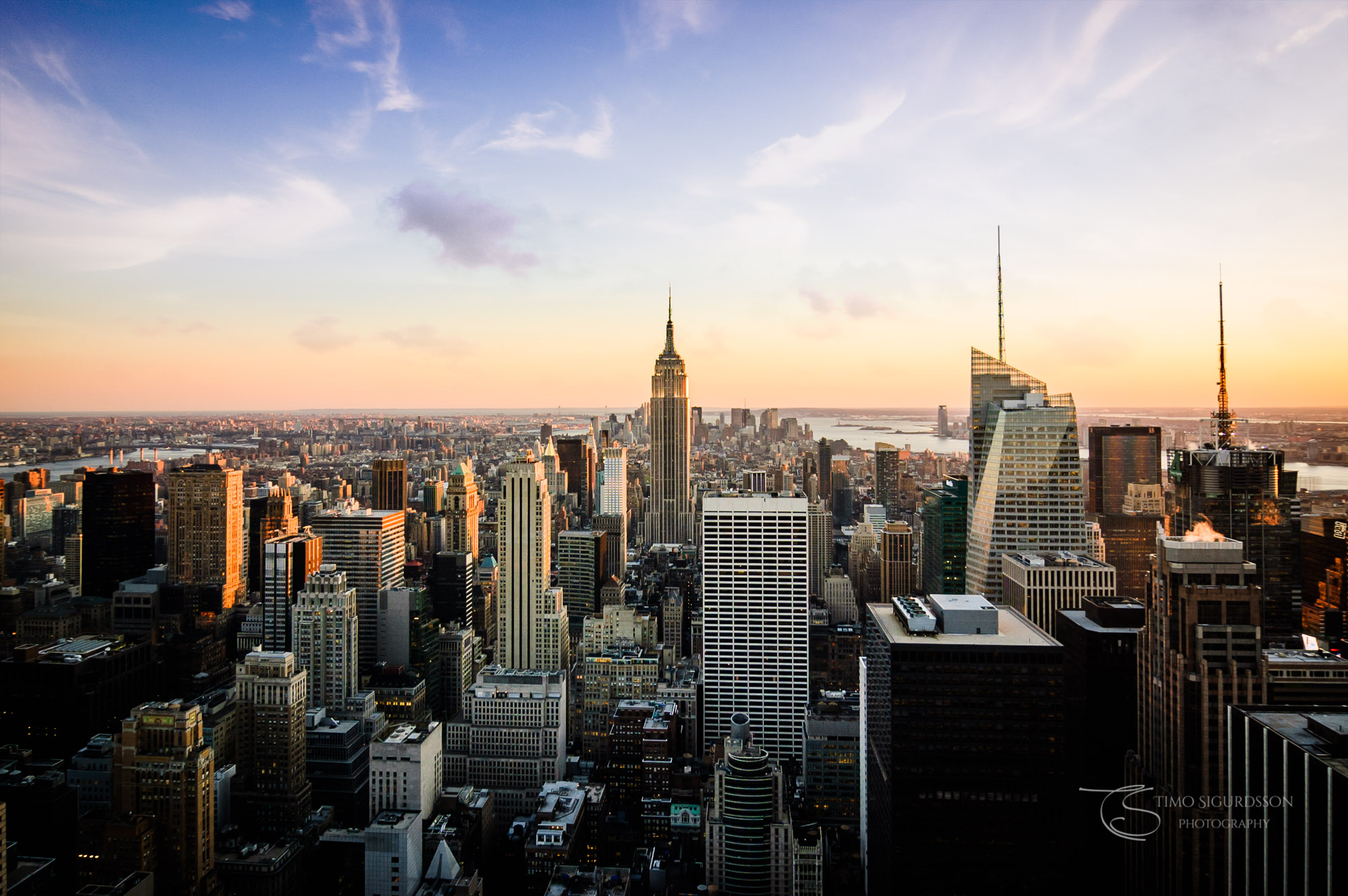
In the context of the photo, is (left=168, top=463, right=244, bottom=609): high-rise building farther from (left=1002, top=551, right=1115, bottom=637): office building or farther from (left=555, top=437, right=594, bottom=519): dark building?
(left=1002, top=551, right=1115, bottom=637): office building

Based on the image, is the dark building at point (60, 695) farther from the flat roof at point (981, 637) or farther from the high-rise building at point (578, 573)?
the high-rise building at point (578, 573)

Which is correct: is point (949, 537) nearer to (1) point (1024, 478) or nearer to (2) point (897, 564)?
(1) point (1024, 478)

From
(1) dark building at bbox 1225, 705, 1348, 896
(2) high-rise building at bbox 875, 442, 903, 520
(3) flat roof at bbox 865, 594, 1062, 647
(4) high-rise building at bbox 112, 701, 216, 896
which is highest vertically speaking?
(2) high-rise building at bbox 875, 442, 903, 520

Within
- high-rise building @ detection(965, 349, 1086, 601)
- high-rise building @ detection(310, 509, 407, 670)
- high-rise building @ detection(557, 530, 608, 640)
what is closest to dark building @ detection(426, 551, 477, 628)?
high-rise building @ detection(310, 509, 407, 670)

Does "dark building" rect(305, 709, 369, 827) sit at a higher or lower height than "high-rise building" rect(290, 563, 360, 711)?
lower

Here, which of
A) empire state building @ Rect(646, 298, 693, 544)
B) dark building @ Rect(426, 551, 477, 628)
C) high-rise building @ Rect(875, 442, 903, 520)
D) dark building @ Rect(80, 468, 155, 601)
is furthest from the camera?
empire state building @ Rect(646, 298, 693, 544)

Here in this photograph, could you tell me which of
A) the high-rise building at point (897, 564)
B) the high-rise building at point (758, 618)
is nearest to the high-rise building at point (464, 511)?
the high-rise building at point (758, 618)
